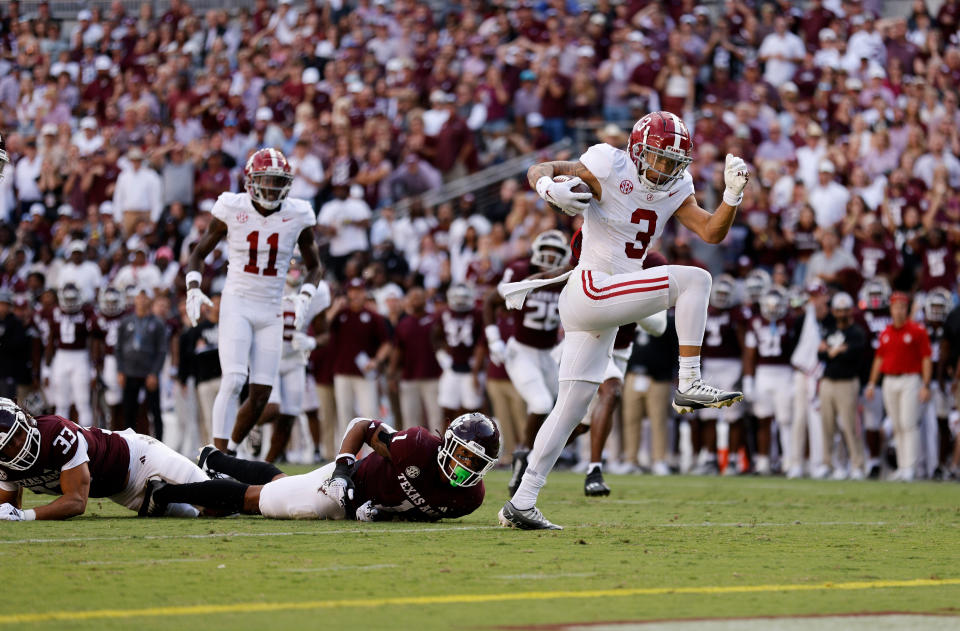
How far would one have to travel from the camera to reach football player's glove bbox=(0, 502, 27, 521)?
7.34 metres

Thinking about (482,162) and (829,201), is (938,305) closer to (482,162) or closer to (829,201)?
(829,201)

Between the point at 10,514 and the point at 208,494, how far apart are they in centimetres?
104

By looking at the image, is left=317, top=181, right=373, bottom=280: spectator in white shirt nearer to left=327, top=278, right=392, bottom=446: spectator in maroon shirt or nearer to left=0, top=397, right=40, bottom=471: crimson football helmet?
left=327, top=278, right=392, bottom=446: spectator in maroon shirt

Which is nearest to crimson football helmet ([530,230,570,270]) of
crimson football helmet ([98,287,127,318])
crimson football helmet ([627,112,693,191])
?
crimson football helmet ([627,112,693,191])

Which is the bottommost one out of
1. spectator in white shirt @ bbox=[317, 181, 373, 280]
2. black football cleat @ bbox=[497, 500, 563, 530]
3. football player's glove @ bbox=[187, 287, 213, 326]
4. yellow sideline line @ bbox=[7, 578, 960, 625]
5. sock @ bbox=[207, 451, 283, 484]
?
yellow sideline line @ bbox=[7, 578, 960, 625]

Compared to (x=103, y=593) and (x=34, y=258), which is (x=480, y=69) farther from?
(x=103, y=593)

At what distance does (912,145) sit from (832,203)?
3.71 feet

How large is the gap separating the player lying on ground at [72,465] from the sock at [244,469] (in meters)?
0.32

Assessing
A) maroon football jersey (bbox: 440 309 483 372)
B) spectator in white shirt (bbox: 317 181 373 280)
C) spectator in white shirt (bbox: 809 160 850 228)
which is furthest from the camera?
spectator in white shirt (bbox: 317 181 373 280)

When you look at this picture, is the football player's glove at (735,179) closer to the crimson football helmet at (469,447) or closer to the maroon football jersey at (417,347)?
the crimson football helmet at (469,447)

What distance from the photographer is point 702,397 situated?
279 inches

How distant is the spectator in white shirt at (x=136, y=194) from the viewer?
65.9ft

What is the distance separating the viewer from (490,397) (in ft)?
53.3

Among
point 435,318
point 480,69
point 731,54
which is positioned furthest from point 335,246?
point 731,54
